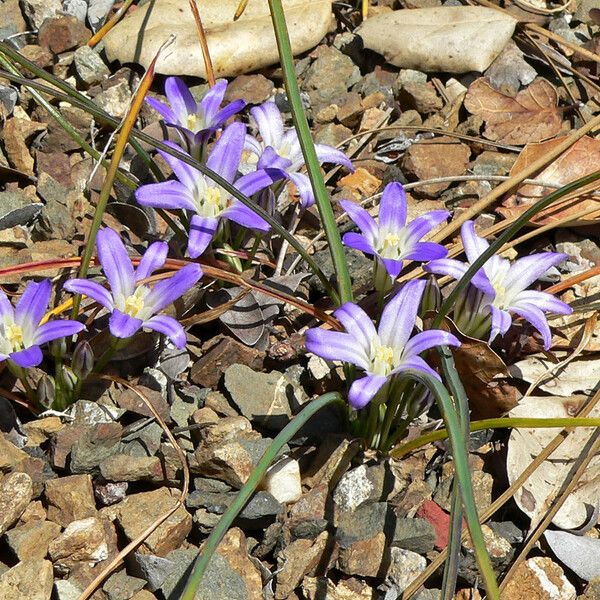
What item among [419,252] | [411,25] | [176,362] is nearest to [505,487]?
[419,252]

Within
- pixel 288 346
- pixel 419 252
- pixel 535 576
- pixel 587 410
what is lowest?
pixel 535 576

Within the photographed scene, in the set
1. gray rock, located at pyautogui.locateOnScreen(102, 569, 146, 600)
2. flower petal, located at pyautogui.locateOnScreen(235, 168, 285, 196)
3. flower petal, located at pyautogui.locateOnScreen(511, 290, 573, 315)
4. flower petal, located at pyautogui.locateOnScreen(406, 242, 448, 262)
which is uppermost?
flower petal, located at pyautogui.locateOnScreen(235, 168, 285, 196)

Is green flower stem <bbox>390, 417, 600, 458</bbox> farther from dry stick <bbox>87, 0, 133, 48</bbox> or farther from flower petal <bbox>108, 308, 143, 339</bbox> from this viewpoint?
dry stick <bbox>87, 0, 133, 48</bbox>

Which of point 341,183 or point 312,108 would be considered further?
point 312,108

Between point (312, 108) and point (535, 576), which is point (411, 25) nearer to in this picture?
point (312, 108)

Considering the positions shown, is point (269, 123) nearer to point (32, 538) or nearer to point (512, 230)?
point (512, 230)

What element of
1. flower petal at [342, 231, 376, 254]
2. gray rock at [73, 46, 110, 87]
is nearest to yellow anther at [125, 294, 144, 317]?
flower petal at [342, 231, 376, 254]

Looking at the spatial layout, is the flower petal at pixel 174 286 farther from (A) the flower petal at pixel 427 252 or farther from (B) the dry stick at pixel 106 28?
(B) the dry stick at pixel 106 28
